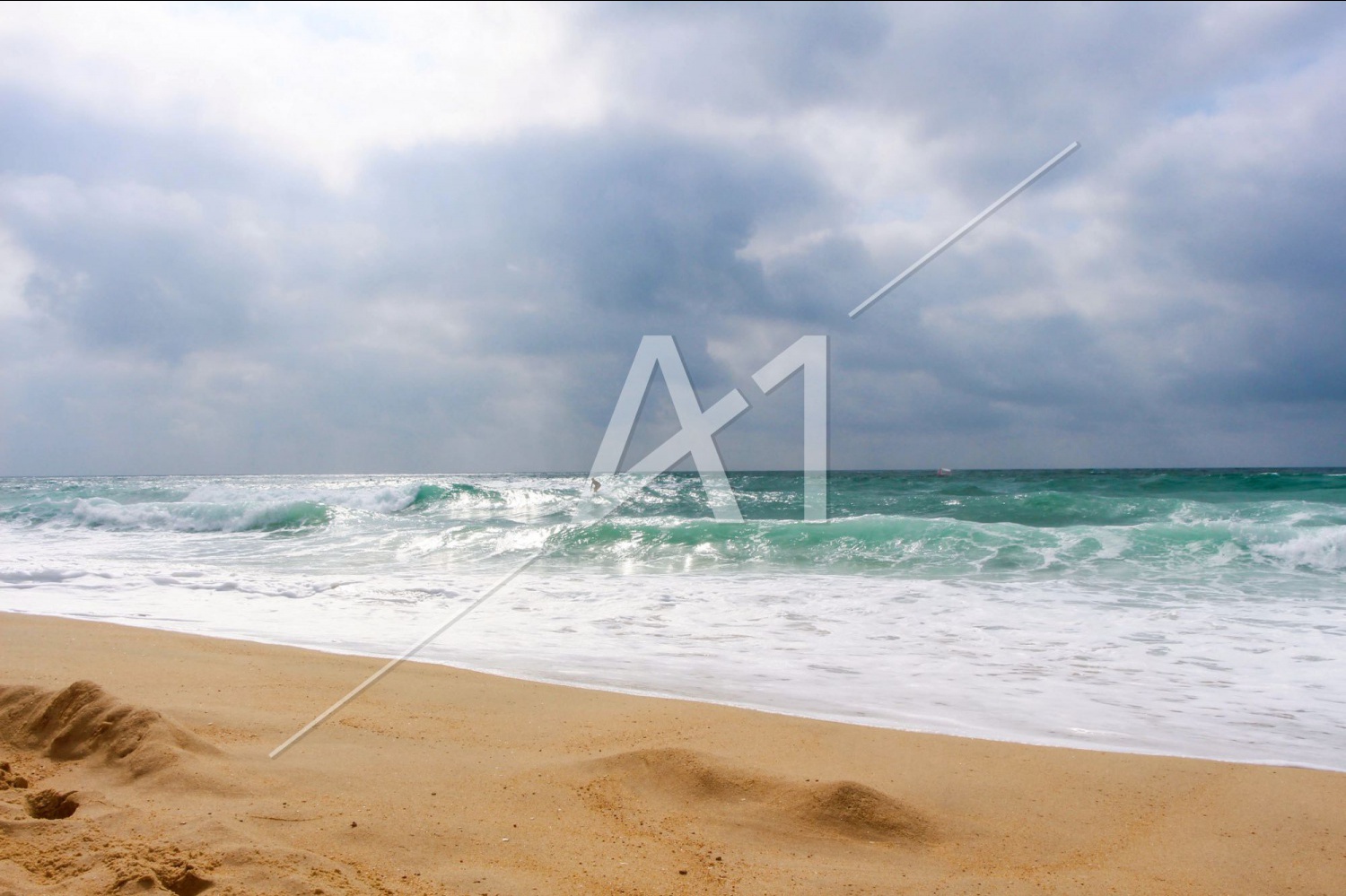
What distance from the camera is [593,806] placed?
2.40 metres

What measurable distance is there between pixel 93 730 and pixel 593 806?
1769mm

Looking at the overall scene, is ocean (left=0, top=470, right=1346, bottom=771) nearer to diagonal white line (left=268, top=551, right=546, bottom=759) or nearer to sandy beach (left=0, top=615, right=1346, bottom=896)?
diagonal white line (left=268, top=551, right=546, bottom=759)

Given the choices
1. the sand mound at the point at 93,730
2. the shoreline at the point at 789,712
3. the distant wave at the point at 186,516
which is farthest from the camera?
the distant wave at the point at 186,516

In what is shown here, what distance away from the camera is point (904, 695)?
13.7ft

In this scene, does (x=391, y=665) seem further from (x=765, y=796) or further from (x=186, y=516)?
(x=186, y=516)

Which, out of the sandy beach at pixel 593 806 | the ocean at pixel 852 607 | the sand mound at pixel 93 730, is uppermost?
the sand mound at pixel 93 730

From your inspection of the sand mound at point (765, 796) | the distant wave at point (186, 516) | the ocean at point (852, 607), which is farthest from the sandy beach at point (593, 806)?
the distant wave at point (186, 516)

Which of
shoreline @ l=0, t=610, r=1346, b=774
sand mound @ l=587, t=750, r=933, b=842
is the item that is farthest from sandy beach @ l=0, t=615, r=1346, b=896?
shoreline @ l=0, t=610, r=1346, b=774

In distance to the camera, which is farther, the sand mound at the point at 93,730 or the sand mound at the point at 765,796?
the sand mound at the point at 93,730

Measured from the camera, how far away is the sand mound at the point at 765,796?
2.35 meters

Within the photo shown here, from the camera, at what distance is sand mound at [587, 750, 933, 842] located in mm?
2350

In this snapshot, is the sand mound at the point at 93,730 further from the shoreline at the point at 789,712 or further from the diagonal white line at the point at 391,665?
the shoreline at the point at 789,712

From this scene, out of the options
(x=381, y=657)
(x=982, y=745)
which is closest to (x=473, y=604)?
(x=381, y=657)

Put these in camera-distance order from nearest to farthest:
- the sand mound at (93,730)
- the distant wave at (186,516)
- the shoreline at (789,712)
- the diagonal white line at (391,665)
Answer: the sand mound at (93,730), the diagonal white line at (391,665), the shoreline at (789,712), the distant wave at (186,516)
